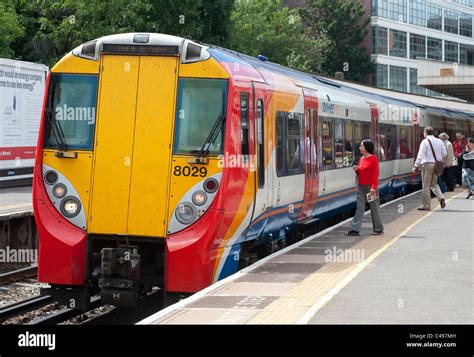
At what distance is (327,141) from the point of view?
1599 cm

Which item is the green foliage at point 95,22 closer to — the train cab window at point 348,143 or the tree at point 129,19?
the tree at point 129,19

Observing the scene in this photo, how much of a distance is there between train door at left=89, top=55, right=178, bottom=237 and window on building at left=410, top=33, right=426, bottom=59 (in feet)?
243

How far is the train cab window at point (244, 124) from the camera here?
1030 cm

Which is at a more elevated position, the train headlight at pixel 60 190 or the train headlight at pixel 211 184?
the train headlight at pixel 211 184

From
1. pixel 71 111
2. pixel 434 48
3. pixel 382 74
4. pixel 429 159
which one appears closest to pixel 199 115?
pixel 71 111

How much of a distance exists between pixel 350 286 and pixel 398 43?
72754 millimetres

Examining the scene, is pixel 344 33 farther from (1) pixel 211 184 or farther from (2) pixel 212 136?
(1) pixel 211 184

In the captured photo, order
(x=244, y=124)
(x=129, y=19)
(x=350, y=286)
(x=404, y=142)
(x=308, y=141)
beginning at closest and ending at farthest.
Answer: (x=350, y=286), (x=244, y=124), (x=308, y=141), (x=404, y=142), (x=129, y=19)

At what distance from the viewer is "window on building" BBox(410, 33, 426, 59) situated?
81500mm

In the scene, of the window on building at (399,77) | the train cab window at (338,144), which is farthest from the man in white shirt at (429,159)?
the window on building at (399,77)

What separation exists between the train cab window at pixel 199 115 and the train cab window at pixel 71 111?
0.99 m

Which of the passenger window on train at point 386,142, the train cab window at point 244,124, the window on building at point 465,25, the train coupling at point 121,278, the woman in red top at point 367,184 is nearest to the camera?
the train coupling at point 121,278
